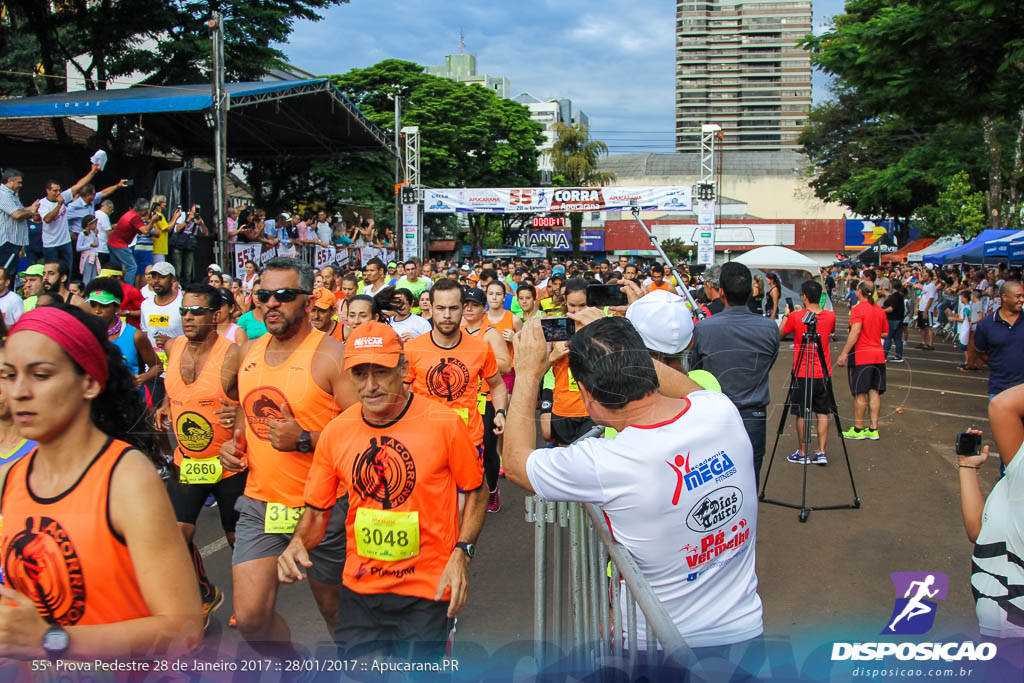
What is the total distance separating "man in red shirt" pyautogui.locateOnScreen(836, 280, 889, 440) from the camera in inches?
271

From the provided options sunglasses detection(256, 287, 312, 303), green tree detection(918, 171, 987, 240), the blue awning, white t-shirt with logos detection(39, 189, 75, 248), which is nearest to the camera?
sunglasses detection(256, 287, 312, 303)

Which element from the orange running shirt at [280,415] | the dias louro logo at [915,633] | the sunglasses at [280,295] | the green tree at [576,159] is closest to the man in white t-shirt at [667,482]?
the dias louro logo at [915,633]

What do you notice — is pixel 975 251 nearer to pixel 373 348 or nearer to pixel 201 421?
pixel 373 348

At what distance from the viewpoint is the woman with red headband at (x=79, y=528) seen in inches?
64.1

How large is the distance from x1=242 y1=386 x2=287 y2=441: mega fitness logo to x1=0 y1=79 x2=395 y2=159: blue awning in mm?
9889

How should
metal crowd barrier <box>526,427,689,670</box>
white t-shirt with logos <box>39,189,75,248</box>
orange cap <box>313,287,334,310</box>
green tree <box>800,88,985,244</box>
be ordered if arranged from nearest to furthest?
1. metal crowd barrier <box>526,427,689,670</box>
2. orange cap <box>313,287,334,310</box>
3. white t-shirt with logos <box>39,189,75,248</box>
4. green tree <box>800,88,985,244</box>

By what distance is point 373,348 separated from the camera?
8.96 ft

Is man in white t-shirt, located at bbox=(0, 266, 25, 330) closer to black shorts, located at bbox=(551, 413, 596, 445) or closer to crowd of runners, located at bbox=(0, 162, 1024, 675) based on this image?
crowd of runners, located at bbox=(0, 162, 1024, 675)

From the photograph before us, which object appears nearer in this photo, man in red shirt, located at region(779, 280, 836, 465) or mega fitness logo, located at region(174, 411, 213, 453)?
mega fitness logo, located at region(174, 411, 213, 453)

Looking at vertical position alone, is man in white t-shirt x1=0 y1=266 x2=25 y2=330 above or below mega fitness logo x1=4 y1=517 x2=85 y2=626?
above

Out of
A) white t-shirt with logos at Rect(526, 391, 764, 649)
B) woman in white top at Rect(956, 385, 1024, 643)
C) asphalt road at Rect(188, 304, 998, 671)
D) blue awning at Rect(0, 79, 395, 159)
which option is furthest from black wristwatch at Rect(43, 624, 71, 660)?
blue awning at Rect(0, 79, 395, 159)

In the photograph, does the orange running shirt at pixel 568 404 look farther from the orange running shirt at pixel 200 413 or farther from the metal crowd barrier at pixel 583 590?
the metal crowd barrier at pixel 583 590

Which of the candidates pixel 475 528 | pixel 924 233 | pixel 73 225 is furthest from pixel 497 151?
pixel 475 528

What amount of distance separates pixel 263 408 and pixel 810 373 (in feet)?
12.3
